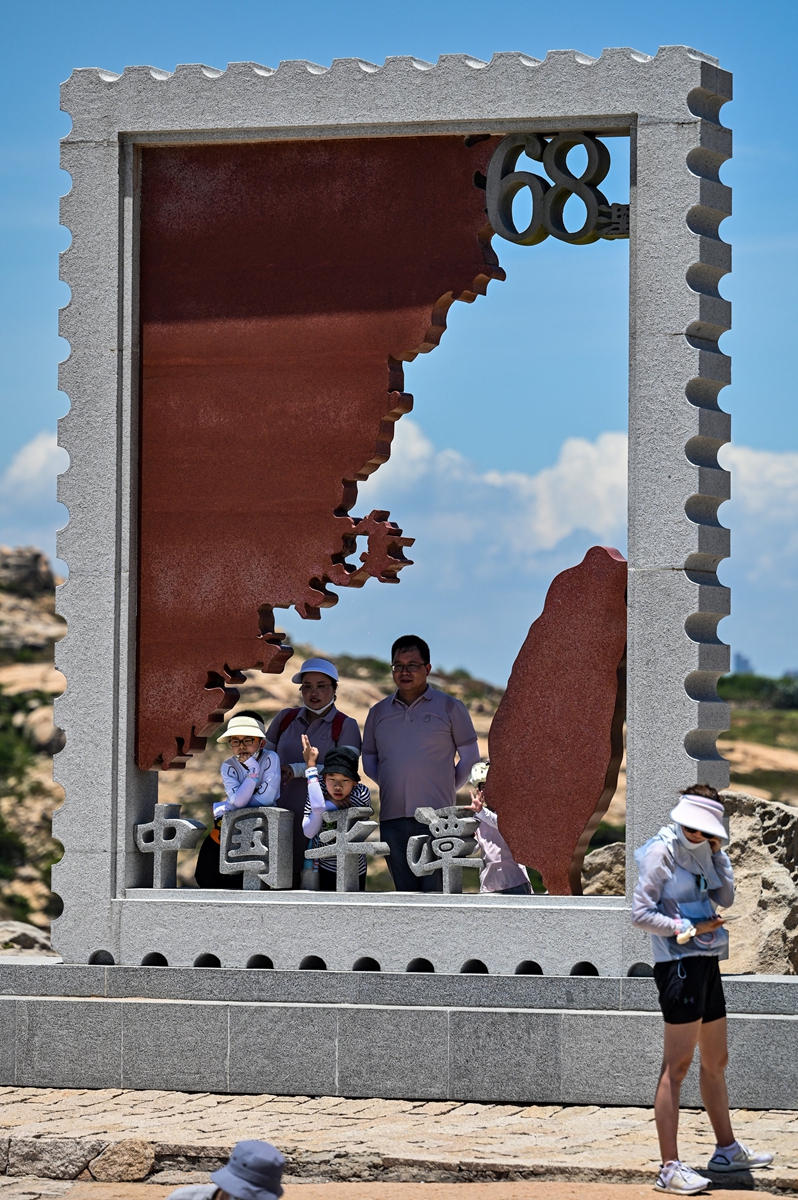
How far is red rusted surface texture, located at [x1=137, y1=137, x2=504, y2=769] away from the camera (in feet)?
35.0

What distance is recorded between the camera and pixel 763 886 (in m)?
12.1

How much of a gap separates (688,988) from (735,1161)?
82cm

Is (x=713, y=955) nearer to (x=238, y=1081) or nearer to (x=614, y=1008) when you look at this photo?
(x=614, y=1008)

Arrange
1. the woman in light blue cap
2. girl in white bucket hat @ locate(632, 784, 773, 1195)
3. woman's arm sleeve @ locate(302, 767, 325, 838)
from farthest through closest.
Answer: the woman in light blue cap, woman's arm sleeve @ locate(302, 767, 325, 838), girl in white bucket hat @ locate(632, 784, 773, 1195)

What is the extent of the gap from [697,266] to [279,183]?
2654 mm

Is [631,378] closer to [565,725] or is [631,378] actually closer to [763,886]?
[565,725]

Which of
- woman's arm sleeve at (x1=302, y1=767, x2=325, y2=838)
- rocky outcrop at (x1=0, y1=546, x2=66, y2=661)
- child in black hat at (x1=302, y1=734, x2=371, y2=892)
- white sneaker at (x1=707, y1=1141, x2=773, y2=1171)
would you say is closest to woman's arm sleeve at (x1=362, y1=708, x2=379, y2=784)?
child in black hat at (x1=302, y1=734, x2=371, y2=892)

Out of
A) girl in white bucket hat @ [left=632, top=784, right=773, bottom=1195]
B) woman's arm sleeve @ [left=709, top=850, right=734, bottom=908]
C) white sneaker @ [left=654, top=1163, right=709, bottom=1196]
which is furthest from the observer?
woman's arm sleeve @ [left=709, top=850, right=734, bottom=908]

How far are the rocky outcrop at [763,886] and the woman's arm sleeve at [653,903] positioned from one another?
402 centimetres

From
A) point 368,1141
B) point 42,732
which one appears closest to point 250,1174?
point 368,1141

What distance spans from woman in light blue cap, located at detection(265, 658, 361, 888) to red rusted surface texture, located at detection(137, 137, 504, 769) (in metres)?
0.25

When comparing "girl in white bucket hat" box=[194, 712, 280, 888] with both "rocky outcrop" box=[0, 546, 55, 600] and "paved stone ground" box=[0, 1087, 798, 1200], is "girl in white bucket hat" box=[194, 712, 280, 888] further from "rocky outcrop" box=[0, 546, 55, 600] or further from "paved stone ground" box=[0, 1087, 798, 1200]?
"rocky outcrop" box=[0, 546, 55, 600]

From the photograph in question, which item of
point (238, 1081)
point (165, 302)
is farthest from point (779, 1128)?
point (165, 302)

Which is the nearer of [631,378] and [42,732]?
[631,378]
